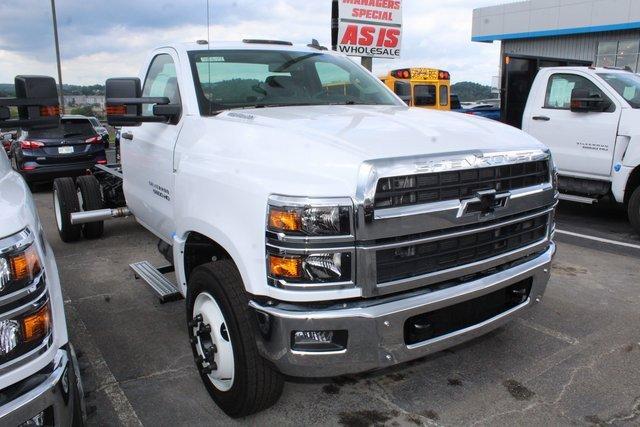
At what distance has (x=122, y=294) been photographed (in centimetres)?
514

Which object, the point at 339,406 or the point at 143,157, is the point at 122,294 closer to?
the point at 143,157

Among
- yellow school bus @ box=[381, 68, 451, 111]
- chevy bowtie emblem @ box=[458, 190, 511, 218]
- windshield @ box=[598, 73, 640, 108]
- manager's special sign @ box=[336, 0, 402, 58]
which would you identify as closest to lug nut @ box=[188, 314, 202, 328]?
chevy bowtie emblem @ box=[458, 190, 511, 218]

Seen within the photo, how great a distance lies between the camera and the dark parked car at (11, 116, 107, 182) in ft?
37.6

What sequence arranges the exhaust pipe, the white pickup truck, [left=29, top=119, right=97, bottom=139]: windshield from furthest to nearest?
A: 1. [left=29, top=119, right=97, bottom=139]: windshield
2. the white pickup truck
3. the exhaust pipe

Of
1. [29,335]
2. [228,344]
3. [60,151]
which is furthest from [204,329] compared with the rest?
[60,151]

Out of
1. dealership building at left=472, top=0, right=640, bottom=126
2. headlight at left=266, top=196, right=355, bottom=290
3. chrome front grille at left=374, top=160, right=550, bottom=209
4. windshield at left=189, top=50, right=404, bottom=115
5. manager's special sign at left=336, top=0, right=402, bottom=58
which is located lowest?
headlight at left=266, top=196, right=355, bottom=290

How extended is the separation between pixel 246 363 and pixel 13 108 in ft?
5.56

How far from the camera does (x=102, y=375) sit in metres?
3.58

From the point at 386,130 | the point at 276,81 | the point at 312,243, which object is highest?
the point at 276,81

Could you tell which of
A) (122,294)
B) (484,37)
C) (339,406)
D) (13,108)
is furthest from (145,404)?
(484,37)

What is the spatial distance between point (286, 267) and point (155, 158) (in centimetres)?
201

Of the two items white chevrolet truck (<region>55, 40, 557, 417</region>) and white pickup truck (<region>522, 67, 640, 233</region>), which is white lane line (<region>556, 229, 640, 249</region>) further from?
white chevrolet truck (<region>55, 40, 557, 417</region>)

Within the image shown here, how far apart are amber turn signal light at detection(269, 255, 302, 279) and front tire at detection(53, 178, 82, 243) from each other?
4.99 meters

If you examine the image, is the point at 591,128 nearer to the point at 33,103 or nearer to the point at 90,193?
the point at 90,193
